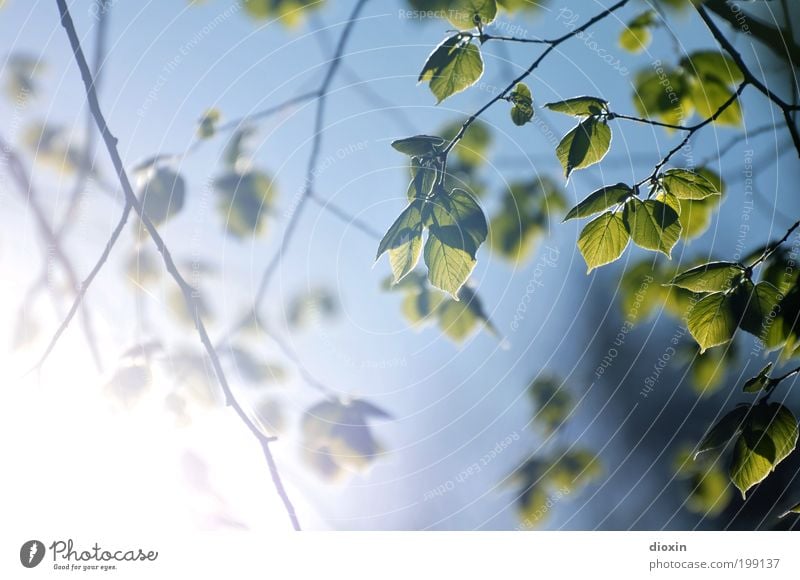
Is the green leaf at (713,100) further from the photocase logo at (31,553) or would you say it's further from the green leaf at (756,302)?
the photocase logo at (31,553)

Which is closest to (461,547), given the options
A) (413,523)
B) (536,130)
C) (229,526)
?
(413,523)

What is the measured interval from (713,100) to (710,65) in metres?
0.02

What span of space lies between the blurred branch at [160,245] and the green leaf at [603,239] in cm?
23

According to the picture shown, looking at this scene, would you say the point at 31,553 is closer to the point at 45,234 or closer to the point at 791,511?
the point at 45,234

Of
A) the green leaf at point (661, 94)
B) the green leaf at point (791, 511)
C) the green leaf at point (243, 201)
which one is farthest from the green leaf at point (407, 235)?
the green leaf at point (791, 511)

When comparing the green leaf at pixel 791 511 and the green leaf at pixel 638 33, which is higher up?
the green leaf at pixel 638 33

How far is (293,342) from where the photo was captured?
411mm

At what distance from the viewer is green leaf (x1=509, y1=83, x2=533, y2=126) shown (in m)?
0.41

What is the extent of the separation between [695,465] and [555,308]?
155mm

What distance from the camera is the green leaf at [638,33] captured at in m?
0.44

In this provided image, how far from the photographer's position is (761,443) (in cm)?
42

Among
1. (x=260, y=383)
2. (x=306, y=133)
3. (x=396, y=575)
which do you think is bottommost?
(x=396, y=575)

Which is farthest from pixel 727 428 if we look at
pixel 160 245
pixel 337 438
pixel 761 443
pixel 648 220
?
pixel 160 245

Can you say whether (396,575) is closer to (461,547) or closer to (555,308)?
(461,547)
